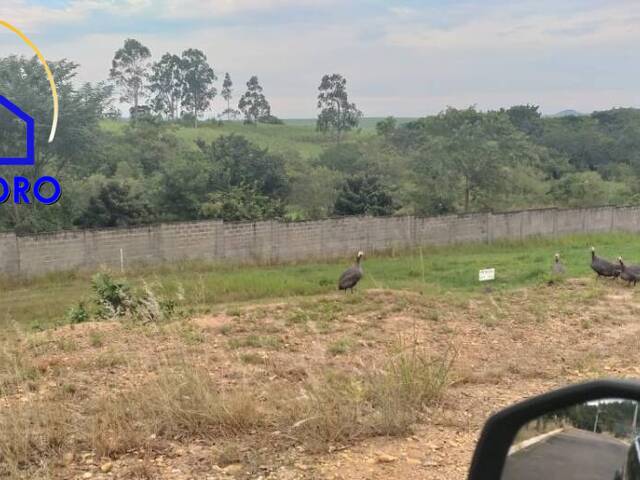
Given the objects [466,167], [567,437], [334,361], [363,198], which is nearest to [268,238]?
[363,198]

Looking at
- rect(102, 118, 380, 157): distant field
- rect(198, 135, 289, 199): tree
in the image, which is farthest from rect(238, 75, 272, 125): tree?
rect(198, 135, 289, 199): tree

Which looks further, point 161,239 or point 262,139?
point 262,139

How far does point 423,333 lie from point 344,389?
3673 mm

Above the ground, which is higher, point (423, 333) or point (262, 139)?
point (262, 139)

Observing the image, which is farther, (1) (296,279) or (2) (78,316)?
(1) (296,279)

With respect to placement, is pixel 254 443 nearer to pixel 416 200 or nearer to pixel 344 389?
pixel 344 389

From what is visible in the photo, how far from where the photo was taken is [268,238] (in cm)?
2155

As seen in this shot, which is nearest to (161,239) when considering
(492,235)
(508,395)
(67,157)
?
(67,157)

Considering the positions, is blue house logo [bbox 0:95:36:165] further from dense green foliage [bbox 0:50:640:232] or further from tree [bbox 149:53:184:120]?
tree [bbox 149:53:184:120]

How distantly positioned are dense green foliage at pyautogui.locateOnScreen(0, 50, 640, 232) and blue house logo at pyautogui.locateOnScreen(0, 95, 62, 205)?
0.35 meters

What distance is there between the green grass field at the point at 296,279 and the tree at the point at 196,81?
54.2 metres

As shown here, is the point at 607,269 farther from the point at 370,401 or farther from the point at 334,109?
the point at 334,109

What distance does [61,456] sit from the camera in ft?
13.0

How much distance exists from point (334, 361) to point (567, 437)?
15.9 feet
